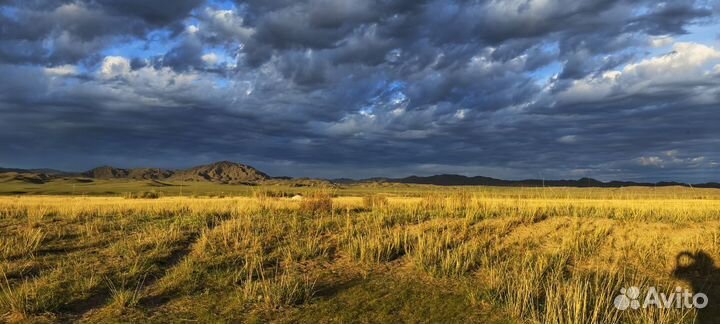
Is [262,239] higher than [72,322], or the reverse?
[262,239]

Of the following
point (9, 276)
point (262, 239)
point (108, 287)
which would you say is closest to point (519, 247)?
point (262, 239)

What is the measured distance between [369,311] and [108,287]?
433cm

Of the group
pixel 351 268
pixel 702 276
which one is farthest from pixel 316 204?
pixel 702 276

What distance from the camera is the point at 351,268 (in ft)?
34.9

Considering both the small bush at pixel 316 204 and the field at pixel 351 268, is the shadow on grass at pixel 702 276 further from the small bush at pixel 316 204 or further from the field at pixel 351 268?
the small bush at pixel 316 204

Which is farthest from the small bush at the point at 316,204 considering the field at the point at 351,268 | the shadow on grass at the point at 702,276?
the shadow on grass at the point at 702,276

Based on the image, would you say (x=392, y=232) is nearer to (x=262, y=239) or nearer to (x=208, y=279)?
(x=262, y=239)

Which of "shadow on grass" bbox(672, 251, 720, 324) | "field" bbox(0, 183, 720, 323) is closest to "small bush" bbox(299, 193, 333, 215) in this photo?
"field" bbox(0, 183, 720, 323)

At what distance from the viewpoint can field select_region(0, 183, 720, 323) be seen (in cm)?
811

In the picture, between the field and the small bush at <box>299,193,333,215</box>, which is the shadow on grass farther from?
the small bush at <box>299,193,333,215</box>

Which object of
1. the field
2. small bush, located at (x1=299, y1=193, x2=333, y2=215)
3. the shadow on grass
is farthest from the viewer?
small bush, located at (x1=299, y1=193, x2=333, y2=215)

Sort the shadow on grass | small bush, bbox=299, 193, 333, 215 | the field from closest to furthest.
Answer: the field, the shadow on grass, small bush, bbox=299, 193, 333, 215

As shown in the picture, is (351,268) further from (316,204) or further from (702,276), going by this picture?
(316,204)

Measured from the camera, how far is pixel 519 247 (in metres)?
12.3
